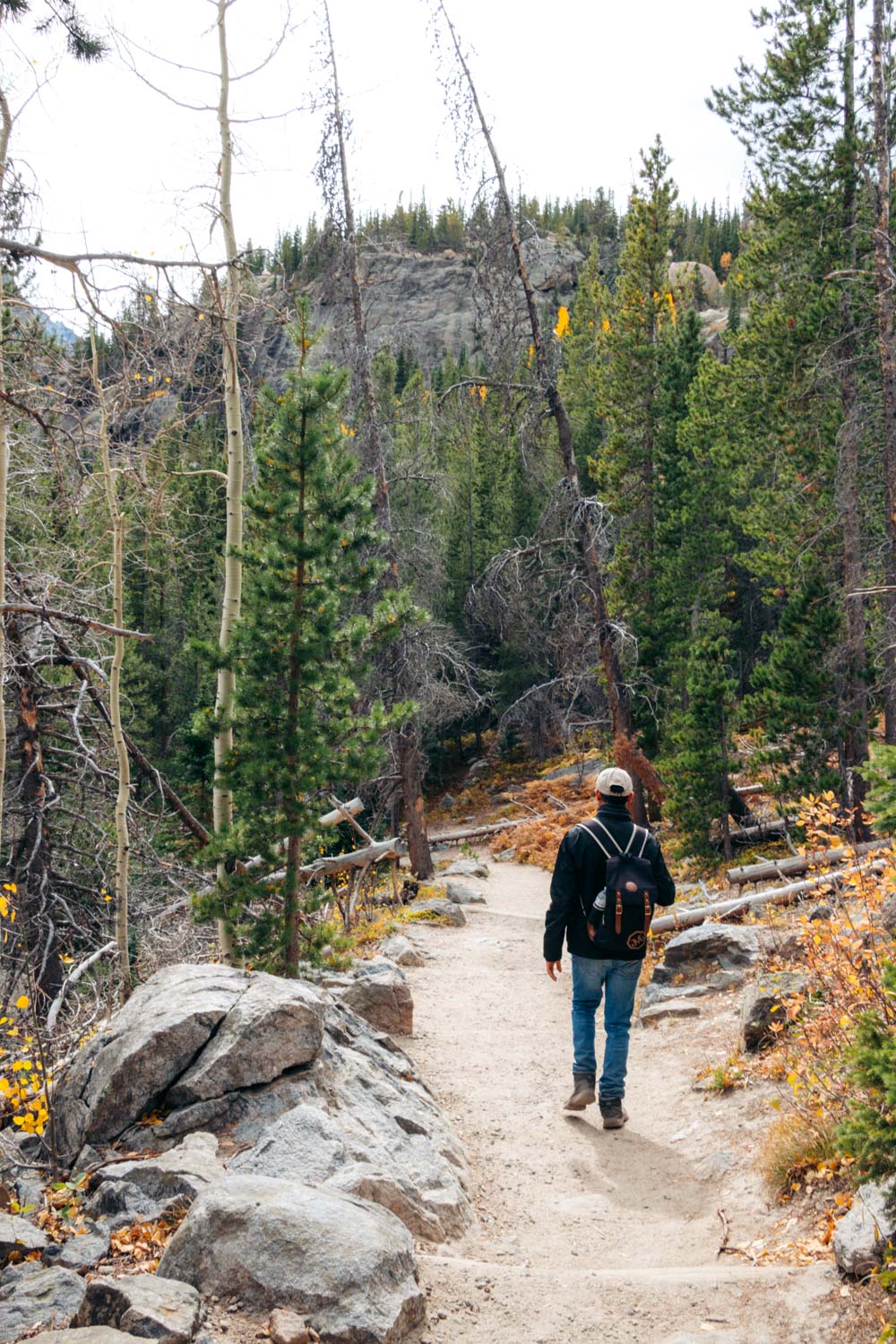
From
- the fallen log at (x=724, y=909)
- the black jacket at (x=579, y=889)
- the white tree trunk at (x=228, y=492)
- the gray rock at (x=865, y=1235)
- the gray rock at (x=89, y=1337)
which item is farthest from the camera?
the fallen log at (x=724, y=909)

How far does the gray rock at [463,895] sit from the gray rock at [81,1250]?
11.2 meters

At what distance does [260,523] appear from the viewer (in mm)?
7527

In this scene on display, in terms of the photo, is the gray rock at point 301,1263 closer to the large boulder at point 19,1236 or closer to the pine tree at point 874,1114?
the large boulder at point 19,1236

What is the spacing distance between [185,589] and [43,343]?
98.1 feet

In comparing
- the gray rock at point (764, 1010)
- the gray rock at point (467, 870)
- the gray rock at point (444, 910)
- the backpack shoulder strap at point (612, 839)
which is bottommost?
the gray rock at point (467, 870)

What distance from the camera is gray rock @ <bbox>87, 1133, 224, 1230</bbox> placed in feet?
13.1

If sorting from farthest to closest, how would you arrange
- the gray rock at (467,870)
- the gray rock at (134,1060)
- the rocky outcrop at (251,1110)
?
the gray rock at (467,870), the gray rock at (134,1060), the rocky outcrop at (251,1110)

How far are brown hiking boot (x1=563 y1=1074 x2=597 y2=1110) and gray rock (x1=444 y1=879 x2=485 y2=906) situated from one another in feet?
28.4

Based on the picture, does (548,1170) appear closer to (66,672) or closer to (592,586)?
(592,586)

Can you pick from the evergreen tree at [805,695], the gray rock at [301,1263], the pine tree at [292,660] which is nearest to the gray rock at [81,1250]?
the gray rock at [301,1263]

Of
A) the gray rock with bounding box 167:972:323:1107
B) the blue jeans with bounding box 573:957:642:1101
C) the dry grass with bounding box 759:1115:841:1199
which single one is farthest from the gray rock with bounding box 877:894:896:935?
the gray rock with bounding box 167:972:323:1107

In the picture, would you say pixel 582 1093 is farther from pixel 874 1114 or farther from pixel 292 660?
pixel 292 660

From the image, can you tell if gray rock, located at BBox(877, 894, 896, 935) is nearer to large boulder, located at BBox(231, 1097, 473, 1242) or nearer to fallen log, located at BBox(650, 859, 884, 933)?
large boulder, located at BBox(231, 1097, 473, 1242)

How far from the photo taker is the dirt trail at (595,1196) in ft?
11.7
